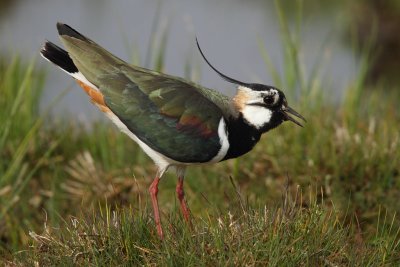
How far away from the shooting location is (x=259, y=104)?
14.7 ft

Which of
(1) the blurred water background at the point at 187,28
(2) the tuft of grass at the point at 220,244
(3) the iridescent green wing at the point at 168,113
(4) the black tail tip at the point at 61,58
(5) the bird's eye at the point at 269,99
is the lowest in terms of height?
(1) the blurred water background at the point at 187,28

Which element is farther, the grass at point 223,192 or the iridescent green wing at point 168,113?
the iridescent green wing at point 168,113

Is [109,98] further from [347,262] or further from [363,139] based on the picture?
[363,139]

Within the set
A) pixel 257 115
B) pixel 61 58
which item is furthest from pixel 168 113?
→ pixel 61 58

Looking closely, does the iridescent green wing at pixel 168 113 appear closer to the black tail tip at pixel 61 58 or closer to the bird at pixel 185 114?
the bird at pixel 185 114

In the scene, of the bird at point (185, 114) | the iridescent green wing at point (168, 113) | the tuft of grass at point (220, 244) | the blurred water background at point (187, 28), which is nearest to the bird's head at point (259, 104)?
the bird at point (185, 114)

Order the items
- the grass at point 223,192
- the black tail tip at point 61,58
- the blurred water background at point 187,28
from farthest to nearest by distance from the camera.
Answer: the blurred water background at point 187,28 → the black tail tip at point 61,58 → the grass at point 223,192

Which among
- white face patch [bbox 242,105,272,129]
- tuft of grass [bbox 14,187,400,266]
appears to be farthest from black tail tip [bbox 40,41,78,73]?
tuft of grass [bbox 14,187,400,266]

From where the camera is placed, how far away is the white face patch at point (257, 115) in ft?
14.8

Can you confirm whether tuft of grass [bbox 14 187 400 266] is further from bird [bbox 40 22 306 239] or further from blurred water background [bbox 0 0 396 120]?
blurred water background [bbox 0 0 396 120]

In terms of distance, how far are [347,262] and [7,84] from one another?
11.0ft

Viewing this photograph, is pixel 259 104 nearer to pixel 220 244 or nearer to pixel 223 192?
pixel 220 244

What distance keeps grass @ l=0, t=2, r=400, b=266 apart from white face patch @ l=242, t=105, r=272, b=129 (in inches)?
14.5

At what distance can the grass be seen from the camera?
12.4 feet
